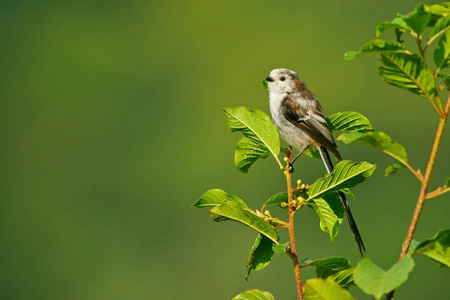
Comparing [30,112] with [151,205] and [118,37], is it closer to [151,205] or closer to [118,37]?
[118,37]

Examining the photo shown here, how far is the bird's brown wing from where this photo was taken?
5631mm

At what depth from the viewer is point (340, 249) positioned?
137 ft

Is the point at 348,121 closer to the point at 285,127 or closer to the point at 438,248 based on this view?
the point at 438,248

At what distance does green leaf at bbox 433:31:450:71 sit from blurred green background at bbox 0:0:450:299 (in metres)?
35.9

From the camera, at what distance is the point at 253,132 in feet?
10.1

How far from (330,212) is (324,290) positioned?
2.82ft

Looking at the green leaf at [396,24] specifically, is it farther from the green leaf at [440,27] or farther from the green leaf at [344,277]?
the green leaf at [344,277]

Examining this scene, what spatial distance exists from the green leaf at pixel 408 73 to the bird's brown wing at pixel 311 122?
116 inches

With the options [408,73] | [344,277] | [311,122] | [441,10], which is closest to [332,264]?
[344,277]

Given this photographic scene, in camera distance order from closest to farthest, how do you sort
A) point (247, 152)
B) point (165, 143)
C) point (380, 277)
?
point (380, 277) → point (247, 152) → point (165, 143)

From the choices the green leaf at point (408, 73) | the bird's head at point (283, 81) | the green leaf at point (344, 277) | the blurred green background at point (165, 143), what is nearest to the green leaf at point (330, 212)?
the green leaf at point (344, 277)

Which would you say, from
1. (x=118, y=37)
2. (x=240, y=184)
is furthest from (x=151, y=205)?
(x=118, y=37)

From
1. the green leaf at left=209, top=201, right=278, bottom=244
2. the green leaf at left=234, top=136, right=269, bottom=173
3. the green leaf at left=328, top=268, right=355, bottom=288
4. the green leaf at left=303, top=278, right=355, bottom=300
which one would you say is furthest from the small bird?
the green leaf at left=303, top=278, right=355, bottom=300

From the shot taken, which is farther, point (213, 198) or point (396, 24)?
point (213, 198)
